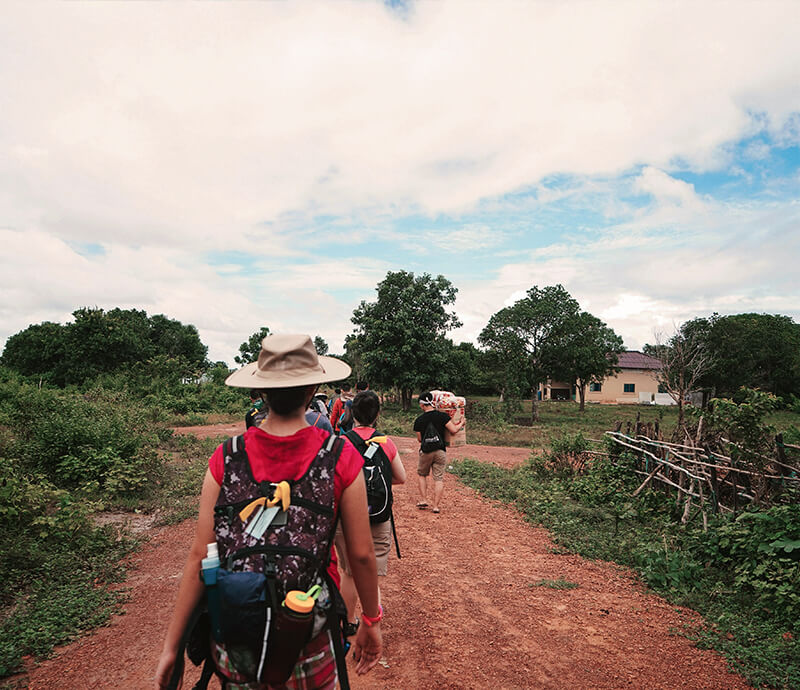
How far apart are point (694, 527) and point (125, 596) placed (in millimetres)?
6624

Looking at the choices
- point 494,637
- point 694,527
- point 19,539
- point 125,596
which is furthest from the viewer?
point 694,527

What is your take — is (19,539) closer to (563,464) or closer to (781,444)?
(781,444)

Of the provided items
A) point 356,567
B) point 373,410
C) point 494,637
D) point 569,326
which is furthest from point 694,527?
point 569,326

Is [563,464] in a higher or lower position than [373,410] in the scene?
lower

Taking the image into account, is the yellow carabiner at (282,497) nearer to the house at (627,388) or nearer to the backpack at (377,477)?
the backpack at (377,477)

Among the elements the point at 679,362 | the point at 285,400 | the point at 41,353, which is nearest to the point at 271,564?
the point at 285,400

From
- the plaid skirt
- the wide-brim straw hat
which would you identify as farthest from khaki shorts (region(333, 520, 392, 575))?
the wide-brim straw hat

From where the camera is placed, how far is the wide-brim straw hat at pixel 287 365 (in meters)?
1.96

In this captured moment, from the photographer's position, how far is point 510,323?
30547 mm

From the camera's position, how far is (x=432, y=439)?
7.57 m

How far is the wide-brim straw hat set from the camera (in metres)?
1.96

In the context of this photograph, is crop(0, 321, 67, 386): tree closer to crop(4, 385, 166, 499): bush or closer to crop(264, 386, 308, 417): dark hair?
crop(4, 385, 166, 499): bush

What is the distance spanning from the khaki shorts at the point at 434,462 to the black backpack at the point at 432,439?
12cm

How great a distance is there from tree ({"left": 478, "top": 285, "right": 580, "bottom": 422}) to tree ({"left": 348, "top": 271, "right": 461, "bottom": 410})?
116 inches
